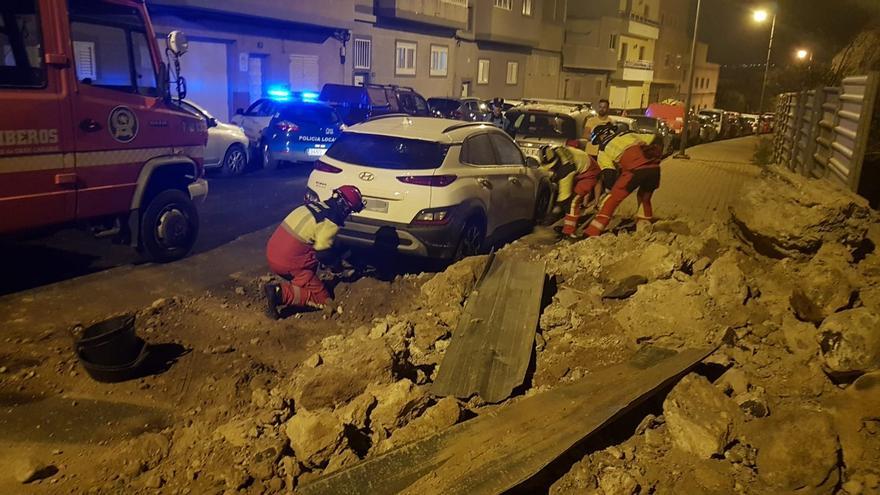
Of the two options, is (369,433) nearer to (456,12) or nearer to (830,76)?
(830,76)

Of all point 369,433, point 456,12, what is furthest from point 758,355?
point 456,12

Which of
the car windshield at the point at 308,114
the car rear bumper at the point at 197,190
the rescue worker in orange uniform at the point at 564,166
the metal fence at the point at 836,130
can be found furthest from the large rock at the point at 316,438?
the car windshield at the point at 308,114

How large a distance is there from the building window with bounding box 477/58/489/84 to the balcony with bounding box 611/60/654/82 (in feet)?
52.7

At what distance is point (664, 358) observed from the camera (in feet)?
15.1

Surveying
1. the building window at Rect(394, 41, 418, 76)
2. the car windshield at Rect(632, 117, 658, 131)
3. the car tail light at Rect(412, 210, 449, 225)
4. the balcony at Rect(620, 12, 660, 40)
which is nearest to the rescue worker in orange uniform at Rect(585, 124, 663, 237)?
the car tail light at Rect(412, 210, 449, 225)

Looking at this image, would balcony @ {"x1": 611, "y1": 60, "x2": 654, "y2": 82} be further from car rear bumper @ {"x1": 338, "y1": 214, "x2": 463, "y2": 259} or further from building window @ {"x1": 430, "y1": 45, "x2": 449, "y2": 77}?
car rear bumper @ {"x1": 338, "y1": 214, "x2": 463, "y2": 259}

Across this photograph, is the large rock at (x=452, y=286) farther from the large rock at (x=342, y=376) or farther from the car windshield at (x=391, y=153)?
the large rock at (x=342, y=376)

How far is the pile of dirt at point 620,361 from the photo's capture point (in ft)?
11.9

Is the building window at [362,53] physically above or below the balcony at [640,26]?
below

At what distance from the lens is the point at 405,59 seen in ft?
100

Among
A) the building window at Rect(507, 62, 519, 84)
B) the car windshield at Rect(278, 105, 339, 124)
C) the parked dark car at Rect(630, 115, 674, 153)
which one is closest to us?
the car windshield at Rect(278, 105, 339, 124)

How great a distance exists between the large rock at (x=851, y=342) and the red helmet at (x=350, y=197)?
4106 millimetres

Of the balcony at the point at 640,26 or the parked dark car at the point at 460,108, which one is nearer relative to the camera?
the parked dark car at the point at 460,108

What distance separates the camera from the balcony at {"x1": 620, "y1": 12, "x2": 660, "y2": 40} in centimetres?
4825
